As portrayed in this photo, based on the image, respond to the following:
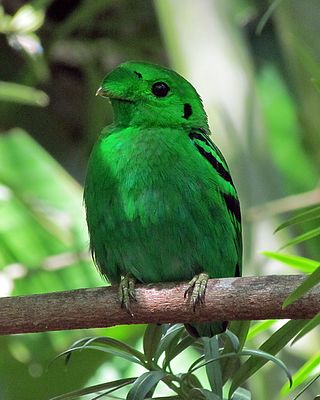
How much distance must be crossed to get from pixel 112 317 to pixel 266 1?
2249mm

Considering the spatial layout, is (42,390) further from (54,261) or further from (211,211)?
(211,211)

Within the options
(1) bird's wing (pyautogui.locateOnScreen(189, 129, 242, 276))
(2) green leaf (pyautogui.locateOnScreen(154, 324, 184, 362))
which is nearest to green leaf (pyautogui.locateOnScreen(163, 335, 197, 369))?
(2) green leaf (pyautogui.locateOnScreen(154, 324, 184, 362))

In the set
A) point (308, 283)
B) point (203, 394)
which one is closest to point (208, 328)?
point (203, 394)

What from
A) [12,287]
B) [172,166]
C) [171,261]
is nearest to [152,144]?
[172,166]

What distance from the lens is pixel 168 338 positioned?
202 centimetres

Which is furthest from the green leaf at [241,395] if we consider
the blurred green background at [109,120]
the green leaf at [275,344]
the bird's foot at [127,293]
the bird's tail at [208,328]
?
the blurred green background at [109,120]

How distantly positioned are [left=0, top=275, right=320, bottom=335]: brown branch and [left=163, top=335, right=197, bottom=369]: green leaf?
0.15 feet

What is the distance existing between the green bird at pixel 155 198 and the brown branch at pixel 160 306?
0.40m

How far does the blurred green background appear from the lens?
3.14m

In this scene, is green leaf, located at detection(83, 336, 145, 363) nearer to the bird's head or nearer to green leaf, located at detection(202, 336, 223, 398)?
green leaf, located at detection(202, 336, 223, 398)

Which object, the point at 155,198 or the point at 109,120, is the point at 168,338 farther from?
the point at 109,120

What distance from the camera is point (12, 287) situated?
3.62 m

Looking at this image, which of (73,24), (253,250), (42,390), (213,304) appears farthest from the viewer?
(73,24)

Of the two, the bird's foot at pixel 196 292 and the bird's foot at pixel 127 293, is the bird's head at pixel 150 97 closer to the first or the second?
the bird's foot at pixel 127 293
